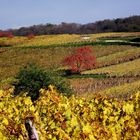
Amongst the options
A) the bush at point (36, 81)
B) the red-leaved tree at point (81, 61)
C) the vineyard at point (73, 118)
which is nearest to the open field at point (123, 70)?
the red-leaved tree at point (81, 61)

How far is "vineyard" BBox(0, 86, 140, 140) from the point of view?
15883mm

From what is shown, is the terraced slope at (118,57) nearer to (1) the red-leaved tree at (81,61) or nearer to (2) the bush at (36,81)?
(1) the red-leaved tree at (81,61)

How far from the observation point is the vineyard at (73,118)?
1588 cm

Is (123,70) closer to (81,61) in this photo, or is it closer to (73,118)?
(81,61)

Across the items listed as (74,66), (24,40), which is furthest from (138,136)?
(24,40)

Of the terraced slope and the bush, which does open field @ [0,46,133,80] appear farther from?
the bush

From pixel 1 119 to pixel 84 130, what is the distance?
432cm

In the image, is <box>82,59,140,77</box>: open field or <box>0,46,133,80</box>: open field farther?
<box>0,46,133,80</box>: open field

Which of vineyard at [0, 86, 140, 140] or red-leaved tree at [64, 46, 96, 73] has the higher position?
vineyard at [0, 86, 140, 140]

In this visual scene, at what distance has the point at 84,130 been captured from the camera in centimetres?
1516

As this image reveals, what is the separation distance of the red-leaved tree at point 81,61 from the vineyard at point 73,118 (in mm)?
59484

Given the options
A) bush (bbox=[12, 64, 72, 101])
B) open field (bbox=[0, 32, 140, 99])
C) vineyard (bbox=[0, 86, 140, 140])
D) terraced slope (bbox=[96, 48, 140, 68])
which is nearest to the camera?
vineyard (bbox=[0, 86, 140, 140])

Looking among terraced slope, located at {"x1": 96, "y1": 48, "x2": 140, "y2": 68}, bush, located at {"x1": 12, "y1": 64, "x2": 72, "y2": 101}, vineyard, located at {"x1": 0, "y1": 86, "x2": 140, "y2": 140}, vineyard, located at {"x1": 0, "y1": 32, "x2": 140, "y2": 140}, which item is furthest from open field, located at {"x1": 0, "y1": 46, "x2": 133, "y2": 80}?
vineyard, located at {"x1": 0, "y1": 86, "x2": 140, "y2": 140}

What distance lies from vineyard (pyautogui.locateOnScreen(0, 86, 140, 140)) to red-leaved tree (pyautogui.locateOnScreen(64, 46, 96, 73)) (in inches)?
2342
